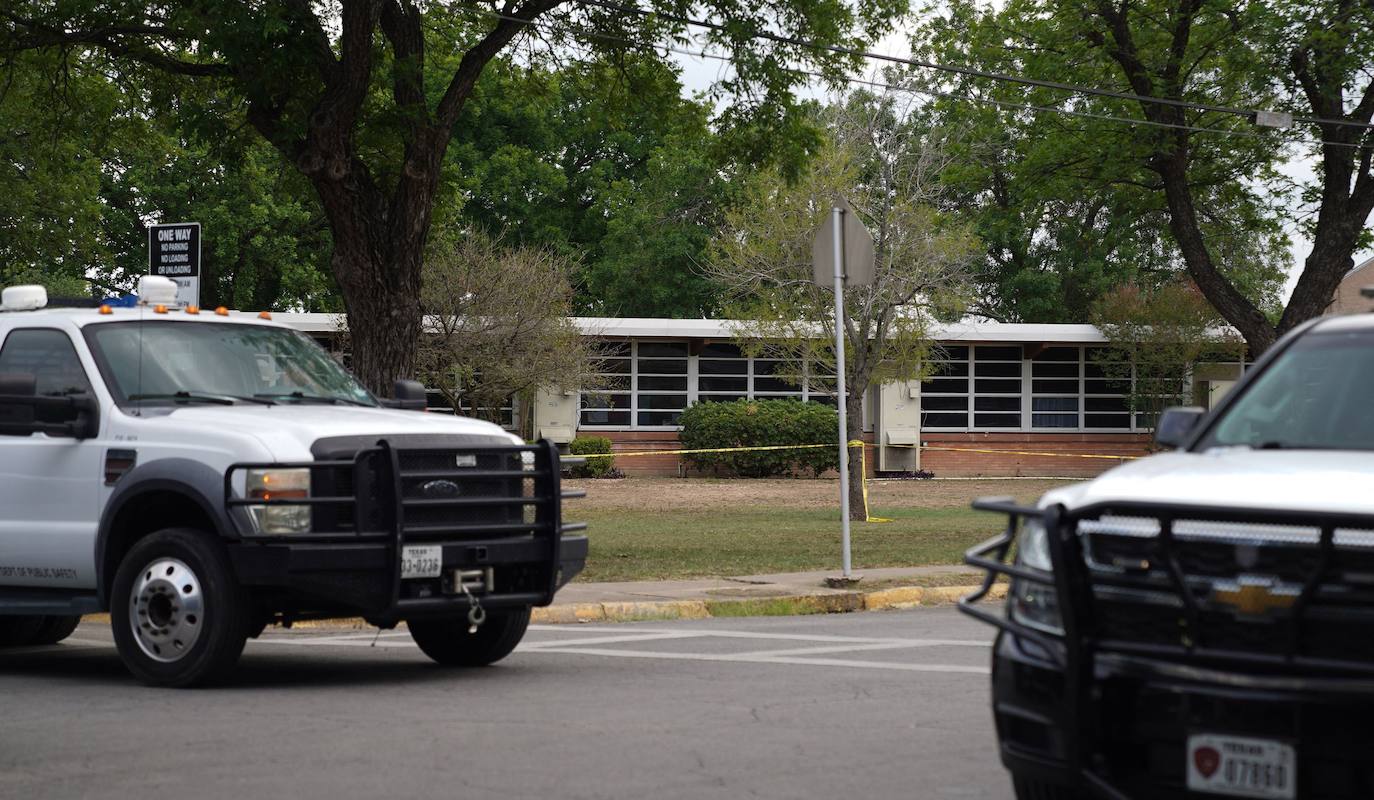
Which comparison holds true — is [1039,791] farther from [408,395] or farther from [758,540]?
[758,540]

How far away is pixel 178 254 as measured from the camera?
16.2m

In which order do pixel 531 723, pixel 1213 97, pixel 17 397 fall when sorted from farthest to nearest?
pixel 1213 97, pixel 17 397, pixel 531 723

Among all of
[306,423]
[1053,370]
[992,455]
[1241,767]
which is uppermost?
[1053,370]

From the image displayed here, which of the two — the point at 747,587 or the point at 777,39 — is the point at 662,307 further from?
the point at 747,587

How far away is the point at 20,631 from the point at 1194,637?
377 inches

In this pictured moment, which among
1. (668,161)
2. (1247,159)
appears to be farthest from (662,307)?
(1247,159)

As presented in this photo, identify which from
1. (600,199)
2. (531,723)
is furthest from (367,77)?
(600,199)

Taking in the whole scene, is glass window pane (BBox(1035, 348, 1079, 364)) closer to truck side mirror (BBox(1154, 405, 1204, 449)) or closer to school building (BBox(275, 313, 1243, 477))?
school building (BBox(275, 313, 1243, 477))

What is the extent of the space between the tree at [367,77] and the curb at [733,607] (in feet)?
16.4

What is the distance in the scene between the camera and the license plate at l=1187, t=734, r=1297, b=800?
186 inches

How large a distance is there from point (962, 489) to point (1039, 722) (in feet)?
105

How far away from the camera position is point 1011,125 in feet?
103

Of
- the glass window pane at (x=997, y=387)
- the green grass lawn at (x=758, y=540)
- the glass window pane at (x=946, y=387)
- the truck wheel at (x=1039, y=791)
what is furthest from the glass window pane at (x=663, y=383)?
the truck wheel at (x=1039, y=791)

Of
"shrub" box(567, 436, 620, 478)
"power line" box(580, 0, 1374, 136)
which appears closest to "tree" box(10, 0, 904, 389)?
"power line" box(580, 0, 1374, 136)
